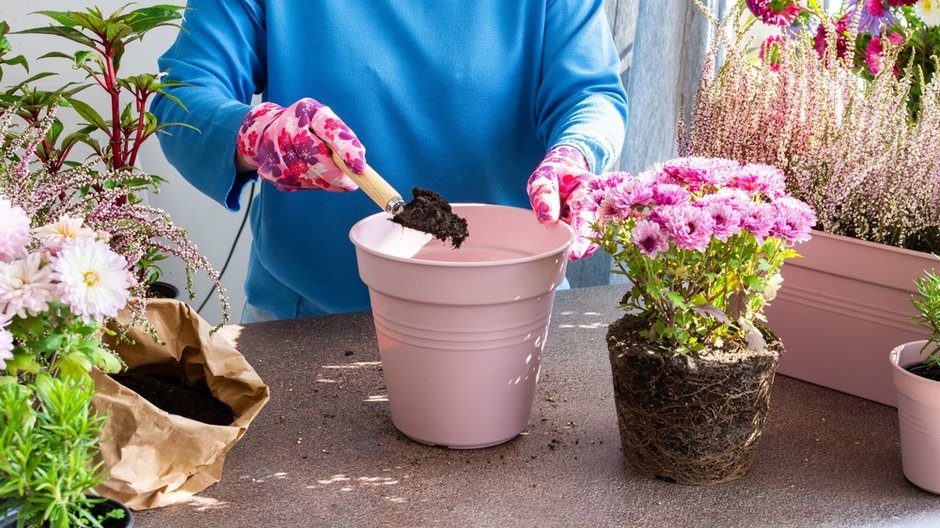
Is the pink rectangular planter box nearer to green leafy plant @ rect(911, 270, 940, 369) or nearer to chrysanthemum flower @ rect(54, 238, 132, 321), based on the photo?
green leafy plant @ rect(911, 270, 940, 369)

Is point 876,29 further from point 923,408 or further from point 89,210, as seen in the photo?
point 89,210

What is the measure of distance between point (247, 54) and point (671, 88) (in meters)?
1.32

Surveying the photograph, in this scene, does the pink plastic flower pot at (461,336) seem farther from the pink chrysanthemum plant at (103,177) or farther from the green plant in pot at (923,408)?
the green plant in pot at (923,408)

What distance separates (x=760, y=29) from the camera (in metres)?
3.29

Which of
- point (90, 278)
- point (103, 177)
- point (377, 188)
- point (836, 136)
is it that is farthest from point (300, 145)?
point (836, 136)

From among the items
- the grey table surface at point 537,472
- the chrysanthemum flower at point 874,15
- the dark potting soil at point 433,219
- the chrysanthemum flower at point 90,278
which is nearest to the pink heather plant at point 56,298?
the chrysanthemum flower at point 90,278

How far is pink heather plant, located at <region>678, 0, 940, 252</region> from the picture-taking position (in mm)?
1092

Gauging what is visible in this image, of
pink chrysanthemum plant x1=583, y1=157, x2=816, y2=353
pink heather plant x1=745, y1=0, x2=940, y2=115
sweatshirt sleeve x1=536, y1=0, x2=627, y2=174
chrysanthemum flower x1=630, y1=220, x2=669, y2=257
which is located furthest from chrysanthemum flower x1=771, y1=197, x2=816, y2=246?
sweatshirt sleeve x1=536, y1=0, x2=627, y2=174

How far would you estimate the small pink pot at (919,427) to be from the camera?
3.02 ft

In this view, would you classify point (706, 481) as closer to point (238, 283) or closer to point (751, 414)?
point (751, 414)

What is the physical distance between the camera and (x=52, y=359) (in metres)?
0.72

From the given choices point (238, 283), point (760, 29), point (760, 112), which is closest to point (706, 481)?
point (760, 112)

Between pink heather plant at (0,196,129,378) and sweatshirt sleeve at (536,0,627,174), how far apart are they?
88cm

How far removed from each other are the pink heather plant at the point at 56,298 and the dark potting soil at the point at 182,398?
27cm
